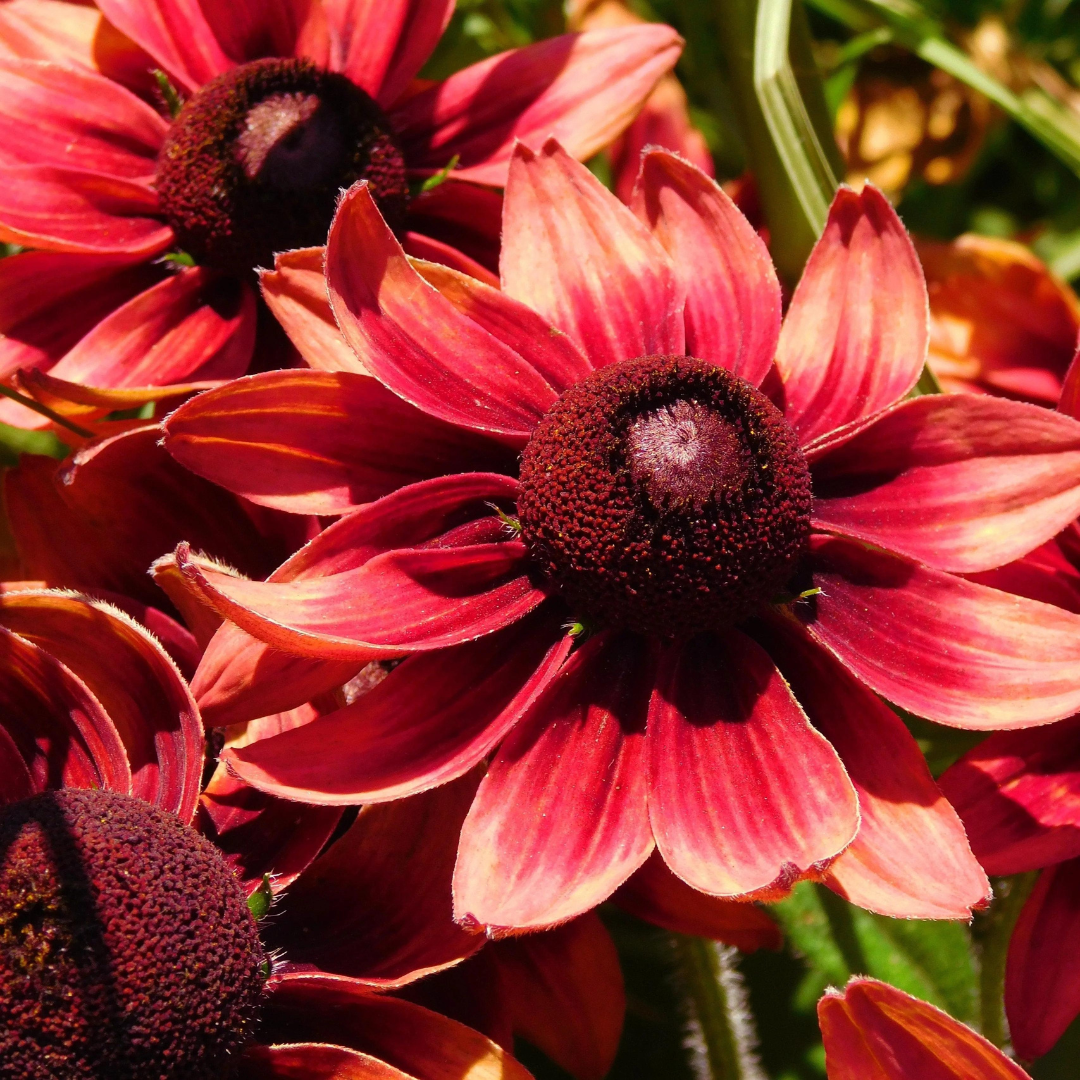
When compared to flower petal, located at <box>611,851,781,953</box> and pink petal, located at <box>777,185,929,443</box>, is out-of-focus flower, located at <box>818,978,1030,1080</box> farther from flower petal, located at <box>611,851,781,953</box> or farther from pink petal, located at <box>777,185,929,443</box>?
pink petal, located at <box>777,185,929,443</box>

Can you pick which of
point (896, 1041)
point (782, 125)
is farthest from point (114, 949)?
point (782, 125)

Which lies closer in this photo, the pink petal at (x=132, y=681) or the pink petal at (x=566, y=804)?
the pink petal at (x=566, y=804)

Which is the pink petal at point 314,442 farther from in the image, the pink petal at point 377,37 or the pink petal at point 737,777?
the pink petal at point 377,37

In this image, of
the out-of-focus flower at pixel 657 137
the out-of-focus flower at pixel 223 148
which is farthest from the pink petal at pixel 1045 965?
the out-of-focus flower at pixel 657 137

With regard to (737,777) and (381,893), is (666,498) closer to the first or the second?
(737,777)

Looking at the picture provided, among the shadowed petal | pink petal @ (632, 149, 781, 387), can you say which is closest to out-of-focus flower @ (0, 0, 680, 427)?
pink petal @ (632, 149, 781, 387)
